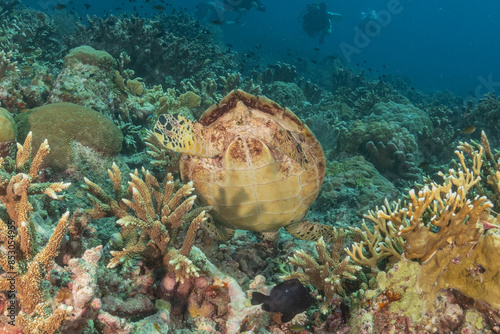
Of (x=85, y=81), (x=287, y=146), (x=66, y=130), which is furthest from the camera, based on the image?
(x=85, y=81)

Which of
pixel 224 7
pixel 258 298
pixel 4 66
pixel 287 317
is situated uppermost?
pixel 224 7

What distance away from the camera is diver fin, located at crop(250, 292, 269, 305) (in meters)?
2.55

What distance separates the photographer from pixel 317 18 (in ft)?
111

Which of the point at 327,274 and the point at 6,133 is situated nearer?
the point at 327,274

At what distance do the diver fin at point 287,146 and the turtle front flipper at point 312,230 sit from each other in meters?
1.00

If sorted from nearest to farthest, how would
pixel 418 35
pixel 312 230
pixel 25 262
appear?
1. pixel 25 262
2. pixel 312 230
3. pixel 418 35

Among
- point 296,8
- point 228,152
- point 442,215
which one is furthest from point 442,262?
point 296,8

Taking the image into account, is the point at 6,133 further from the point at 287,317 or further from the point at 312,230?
the point at 312,230

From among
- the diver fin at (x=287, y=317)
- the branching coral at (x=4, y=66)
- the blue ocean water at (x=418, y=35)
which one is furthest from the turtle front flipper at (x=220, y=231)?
the blue ocean water at (x=418, y=35)

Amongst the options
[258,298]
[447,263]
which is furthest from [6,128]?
[447,263]

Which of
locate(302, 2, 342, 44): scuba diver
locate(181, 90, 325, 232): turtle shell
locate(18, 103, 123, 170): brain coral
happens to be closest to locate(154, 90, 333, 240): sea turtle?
locate(181, 90, 325, 232): turtle shell

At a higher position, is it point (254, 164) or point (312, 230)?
point (254, 164)

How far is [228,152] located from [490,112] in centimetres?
1222

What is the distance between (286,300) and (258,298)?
9.8 inches
